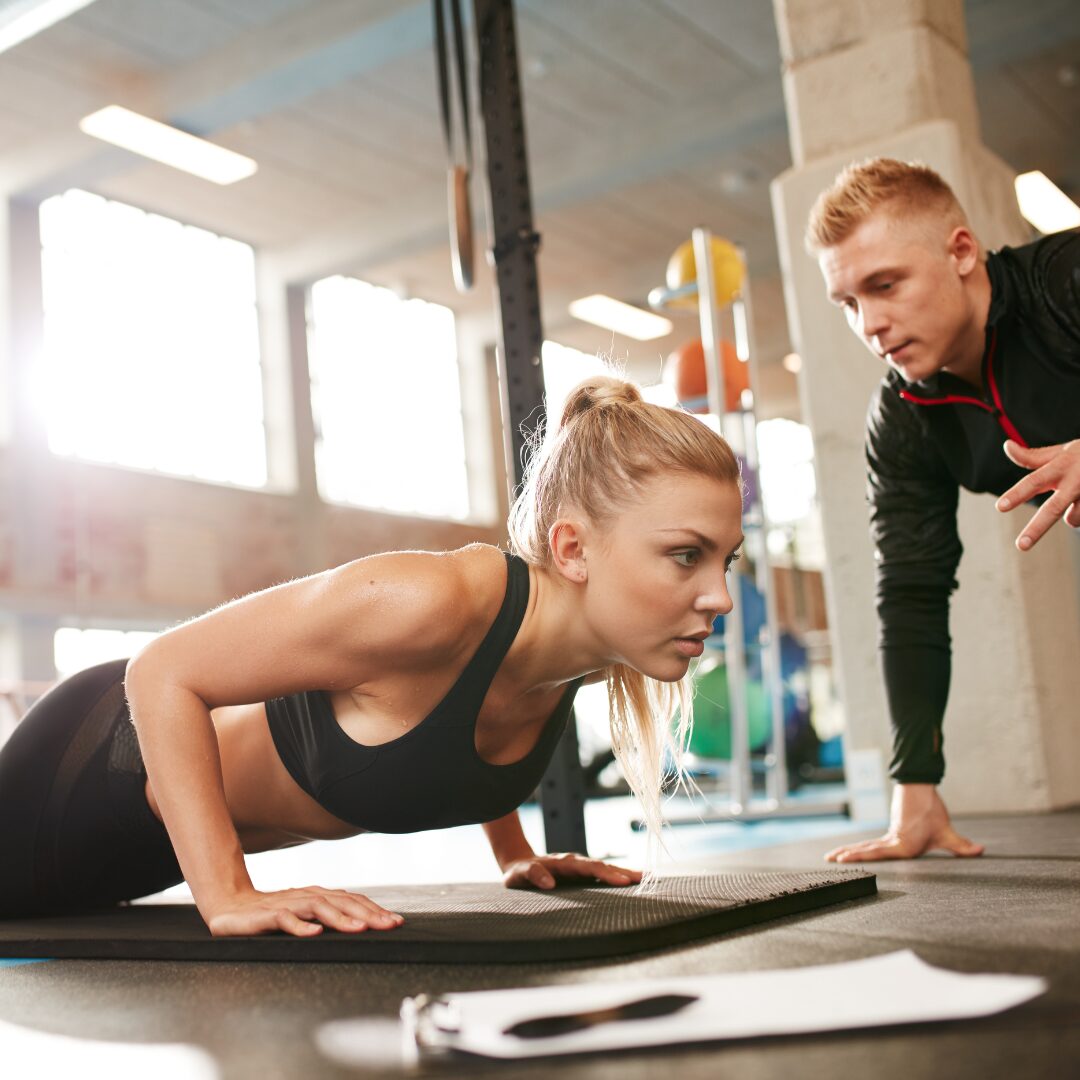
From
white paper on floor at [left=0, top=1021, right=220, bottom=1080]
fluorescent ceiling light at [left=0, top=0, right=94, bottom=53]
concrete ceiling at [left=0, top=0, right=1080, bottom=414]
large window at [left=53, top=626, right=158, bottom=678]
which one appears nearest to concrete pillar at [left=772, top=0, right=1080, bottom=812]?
white paper on floor at [left=0, top=1021, right=220, bottom=1080]

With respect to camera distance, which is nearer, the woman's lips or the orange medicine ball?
the woman's lips

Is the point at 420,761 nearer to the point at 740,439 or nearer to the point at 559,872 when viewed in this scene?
the point at 559,872

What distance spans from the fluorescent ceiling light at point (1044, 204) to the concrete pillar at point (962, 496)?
15.3 feet

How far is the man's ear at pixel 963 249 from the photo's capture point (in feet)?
6.10

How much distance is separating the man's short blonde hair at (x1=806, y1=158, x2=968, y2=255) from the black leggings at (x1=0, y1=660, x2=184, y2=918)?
49.3 inches

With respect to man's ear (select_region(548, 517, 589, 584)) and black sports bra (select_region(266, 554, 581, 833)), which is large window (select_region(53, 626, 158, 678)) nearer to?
black sports bra (select_region(266, 554, 581, 833))

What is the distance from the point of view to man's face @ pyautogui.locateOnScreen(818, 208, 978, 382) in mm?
1802

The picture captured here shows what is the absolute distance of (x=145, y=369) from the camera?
8.61 meters

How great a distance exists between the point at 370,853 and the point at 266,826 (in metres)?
2.77

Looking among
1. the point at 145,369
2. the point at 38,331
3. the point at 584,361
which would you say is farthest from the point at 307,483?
the point at 584,361

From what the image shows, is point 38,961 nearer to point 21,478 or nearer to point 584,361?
point 21,478

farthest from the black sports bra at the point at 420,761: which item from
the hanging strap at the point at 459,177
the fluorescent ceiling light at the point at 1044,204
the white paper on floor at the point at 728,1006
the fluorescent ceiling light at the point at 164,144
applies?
the fluorescent ceiling light at the point at 1044,204

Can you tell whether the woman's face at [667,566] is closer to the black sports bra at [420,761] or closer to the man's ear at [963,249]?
the black sports bra at [420,761]

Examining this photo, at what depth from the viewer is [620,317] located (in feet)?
36.2
